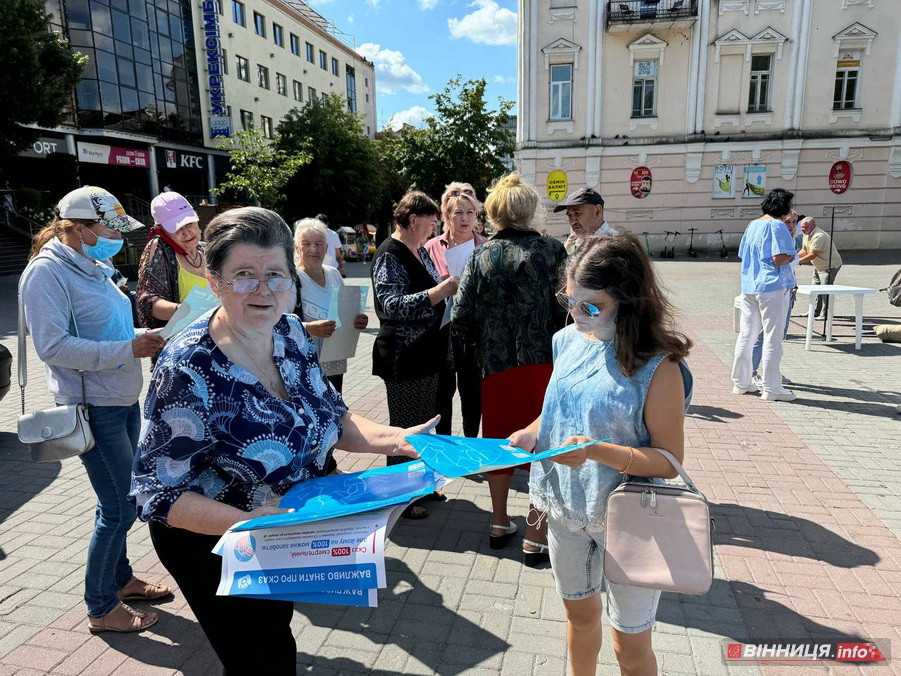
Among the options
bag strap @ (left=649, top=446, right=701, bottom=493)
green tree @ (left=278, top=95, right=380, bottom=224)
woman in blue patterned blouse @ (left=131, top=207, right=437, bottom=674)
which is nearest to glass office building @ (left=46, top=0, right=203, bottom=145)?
green tree @ (left=278, top=95, right=380, bottom=224)

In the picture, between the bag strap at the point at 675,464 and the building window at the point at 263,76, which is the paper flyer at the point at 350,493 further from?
the building window at the point at 263,76

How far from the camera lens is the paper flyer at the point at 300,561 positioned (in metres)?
1.40

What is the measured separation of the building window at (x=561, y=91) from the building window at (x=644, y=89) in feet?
8.51

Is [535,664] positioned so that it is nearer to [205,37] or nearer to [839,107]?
[839,107]

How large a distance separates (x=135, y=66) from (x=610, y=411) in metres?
32.4

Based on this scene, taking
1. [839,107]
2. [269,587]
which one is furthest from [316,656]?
[839,107]

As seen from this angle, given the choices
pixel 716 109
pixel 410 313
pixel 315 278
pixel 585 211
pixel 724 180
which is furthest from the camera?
pixel 724 180

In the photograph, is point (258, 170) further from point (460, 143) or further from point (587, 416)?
point (587, 416)

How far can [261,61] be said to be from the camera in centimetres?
3719

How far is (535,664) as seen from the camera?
255 cm

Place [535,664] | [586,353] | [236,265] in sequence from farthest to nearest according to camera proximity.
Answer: [535,664], [586,353], [236,265]

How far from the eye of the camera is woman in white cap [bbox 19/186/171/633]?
2445 mm

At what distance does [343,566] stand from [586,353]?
1.05m

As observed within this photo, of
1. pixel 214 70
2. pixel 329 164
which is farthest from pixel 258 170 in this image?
pixel 214 70
